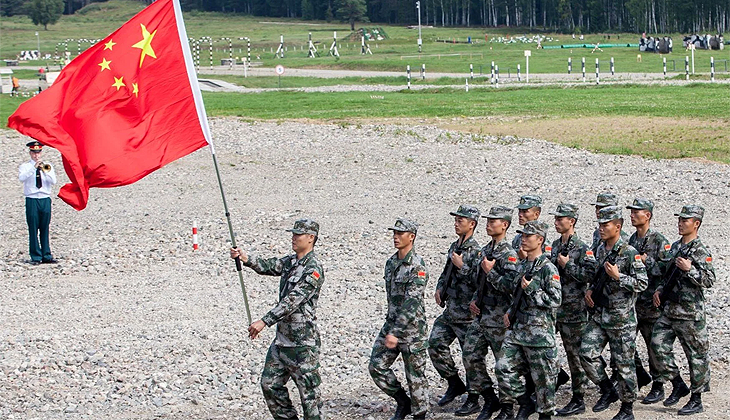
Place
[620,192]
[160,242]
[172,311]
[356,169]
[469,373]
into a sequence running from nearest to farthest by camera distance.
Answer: [469,373] < [172,311] < [160,242] < [620,192] < [356,169]

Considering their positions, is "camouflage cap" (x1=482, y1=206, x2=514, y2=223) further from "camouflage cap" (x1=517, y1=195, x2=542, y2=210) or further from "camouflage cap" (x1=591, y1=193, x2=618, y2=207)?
"camouflage cap" (x1=591, y1=193, x2=618, y2=207)

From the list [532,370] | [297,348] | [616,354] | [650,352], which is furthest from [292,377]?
[650,352]

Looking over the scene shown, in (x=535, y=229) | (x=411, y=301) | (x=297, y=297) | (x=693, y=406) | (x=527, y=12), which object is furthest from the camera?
(x=527, y=12)

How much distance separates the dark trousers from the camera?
675 inches

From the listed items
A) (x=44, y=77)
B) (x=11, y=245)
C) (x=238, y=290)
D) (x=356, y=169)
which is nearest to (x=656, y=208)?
(x=356, y=169)

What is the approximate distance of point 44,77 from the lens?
54.8 metres

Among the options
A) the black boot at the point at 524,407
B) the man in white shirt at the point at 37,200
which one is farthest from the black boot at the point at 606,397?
the man in white shirt at the point at 37,200

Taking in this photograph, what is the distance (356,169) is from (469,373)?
47.2ft

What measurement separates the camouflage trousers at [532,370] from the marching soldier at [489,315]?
18 cm

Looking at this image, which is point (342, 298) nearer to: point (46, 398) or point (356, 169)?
point (46, 398)

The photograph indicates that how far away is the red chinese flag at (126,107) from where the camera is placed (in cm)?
986

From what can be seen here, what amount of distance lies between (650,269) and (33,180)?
10673mm

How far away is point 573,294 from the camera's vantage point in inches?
404

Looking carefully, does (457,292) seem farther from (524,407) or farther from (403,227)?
(524,407)
